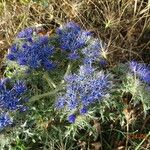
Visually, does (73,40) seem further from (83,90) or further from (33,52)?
(83,90)

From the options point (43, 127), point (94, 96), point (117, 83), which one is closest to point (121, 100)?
point (117, 83)

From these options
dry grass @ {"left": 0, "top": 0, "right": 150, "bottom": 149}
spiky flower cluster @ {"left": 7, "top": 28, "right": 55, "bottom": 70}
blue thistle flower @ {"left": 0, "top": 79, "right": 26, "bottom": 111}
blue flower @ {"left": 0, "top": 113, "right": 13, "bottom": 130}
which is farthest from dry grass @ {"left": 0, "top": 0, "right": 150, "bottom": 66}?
blue flower @ {"left": 0, "top": 113, "right": 13, "bottom": 130}

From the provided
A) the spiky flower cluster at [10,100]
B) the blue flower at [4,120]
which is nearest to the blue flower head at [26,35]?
the spiky flower cluster at [10,100]

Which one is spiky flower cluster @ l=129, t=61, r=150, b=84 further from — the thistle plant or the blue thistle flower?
the blue thistle flower

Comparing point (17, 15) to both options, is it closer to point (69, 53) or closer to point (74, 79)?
point (69, 53)

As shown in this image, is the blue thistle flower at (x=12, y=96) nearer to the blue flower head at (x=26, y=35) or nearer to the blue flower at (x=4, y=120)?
the blue flower at (x=4, y=120)
